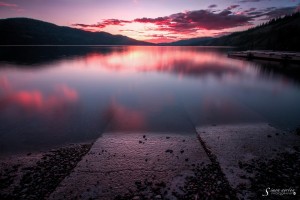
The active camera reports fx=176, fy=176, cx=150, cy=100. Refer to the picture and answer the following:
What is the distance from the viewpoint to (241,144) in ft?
27.3

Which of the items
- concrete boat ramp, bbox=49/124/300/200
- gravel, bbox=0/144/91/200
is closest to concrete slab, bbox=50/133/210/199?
concrete boat ramp, bbox=49/124/300/200

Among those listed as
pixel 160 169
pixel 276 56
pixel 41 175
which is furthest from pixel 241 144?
pixel 276 56

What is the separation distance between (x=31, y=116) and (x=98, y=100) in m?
5.67

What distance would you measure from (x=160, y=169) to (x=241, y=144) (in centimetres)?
434

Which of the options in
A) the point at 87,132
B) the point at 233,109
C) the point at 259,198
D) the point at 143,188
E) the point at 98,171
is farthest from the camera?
the point at 233,109

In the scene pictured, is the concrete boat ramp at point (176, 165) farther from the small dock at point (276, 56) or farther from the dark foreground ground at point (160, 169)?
the small dock at point (276, 56)

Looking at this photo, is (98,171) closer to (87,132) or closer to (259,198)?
(87,132)

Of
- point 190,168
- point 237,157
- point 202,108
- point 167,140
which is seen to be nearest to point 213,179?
point 190,168

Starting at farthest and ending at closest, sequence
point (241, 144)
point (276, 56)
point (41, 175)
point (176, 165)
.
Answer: point (276, 56), point (241, 144), point (176, 165), point (41, 175)

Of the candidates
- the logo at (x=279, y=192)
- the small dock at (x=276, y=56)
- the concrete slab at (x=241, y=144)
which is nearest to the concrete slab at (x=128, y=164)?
the concrete slab at (x=241, y=144)

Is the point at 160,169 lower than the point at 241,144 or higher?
lower

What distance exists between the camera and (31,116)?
1236 cm

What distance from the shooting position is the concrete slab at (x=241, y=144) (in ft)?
20.9

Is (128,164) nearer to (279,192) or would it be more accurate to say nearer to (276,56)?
(279,192)
